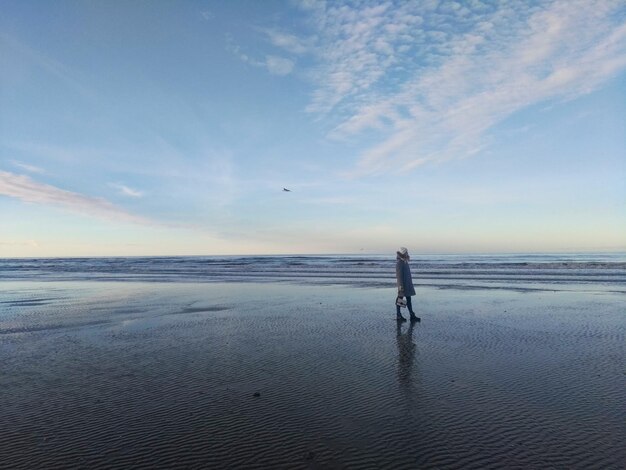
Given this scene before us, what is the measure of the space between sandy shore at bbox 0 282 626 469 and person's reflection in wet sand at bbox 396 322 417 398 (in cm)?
4

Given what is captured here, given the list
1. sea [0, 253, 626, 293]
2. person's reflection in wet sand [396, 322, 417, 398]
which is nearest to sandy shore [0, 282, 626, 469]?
person's reflection in wet sand [396, 322, 417, 398]

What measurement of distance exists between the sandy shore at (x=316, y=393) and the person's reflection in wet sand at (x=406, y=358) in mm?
42

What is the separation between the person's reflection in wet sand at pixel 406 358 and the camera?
6.95 meters

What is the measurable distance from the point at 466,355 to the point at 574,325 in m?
5.23

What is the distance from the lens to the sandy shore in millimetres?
4648

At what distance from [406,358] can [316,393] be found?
9.34 ft

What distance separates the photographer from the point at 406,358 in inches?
341

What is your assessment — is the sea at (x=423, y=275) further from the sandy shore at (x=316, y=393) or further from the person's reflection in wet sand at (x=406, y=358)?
the person's reflection in wet sand at (x=406, y=358)

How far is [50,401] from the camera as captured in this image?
247 inches

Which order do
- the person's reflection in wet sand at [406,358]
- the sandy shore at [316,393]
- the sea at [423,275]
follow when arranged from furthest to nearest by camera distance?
the sea at [423,275], the person's reflection in wet sand at [406,358], the sandy shore at [316,393]

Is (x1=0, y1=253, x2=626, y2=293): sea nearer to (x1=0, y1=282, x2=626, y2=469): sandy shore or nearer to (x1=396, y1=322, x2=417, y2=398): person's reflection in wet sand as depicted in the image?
(x1=0, y1=282, x2=626, y2=469): sandy shore

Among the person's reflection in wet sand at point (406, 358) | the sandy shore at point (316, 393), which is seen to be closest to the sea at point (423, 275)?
the sandy shore at point (316, 393)

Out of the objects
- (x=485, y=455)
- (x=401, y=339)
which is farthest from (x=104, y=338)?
(x=485, y=455)

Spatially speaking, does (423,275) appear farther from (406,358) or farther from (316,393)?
(316,393)
